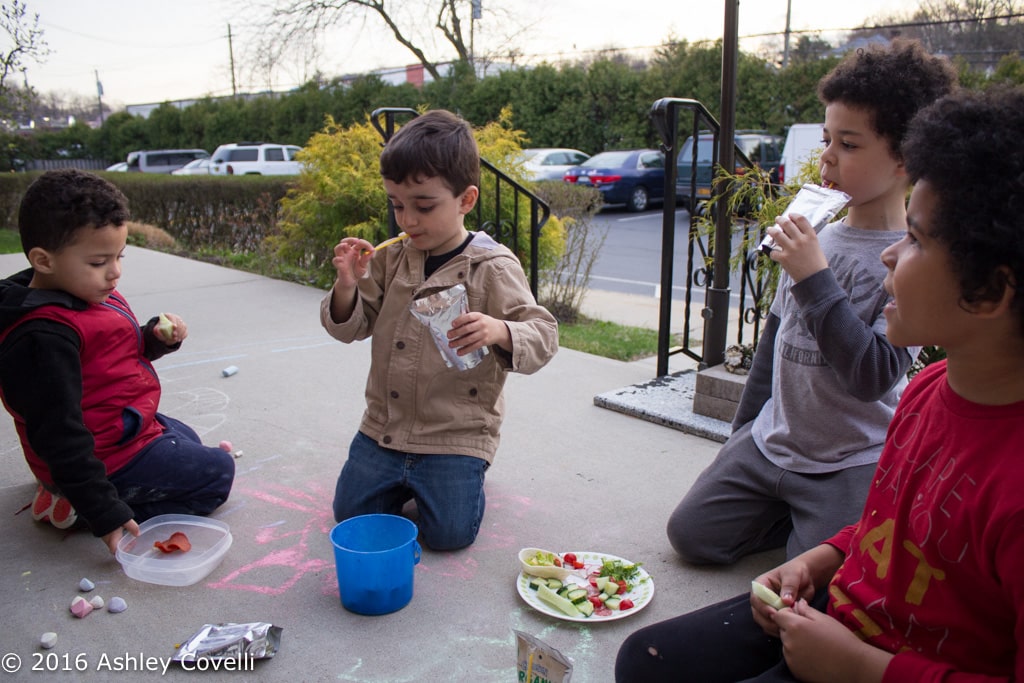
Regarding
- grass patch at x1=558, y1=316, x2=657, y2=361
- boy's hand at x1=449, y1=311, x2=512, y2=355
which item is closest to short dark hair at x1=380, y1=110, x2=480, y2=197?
boy's hand at x1=449, y1=311, x2=512, y2=355

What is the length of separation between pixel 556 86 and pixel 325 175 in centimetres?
1683

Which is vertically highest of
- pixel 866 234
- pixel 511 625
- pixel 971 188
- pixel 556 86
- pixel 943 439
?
pixel 556 86

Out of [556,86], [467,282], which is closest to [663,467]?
[467,282]

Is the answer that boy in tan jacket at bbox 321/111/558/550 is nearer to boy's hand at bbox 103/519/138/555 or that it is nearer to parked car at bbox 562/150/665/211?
boy's hand at bbox 103/519/138/555

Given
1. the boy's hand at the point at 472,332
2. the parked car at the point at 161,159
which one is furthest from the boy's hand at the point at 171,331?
the parked car at the point at 161,159

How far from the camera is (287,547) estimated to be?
2.48 m

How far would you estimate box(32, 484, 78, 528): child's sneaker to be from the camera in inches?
97.7

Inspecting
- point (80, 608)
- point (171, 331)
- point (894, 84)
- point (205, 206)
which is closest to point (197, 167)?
point (205, 206)

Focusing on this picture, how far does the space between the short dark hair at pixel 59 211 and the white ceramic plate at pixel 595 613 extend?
1.56m

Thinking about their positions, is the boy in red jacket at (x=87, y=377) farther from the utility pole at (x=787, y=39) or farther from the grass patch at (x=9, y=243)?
the utility pole at (x=787, y=39)

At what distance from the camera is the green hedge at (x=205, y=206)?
988 centimetres

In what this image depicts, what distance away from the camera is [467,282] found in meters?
2.45

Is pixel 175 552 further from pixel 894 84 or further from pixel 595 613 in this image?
pixel 894 84

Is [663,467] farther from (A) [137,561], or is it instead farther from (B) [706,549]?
(A) [137,561]
